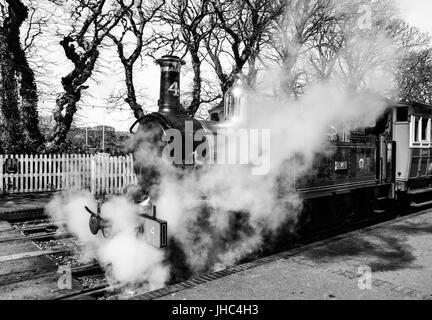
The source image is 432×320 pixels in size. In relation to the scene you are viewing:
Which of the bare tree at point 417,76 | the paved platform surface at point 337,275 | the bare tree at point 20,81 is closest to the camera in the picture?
the paved platform surface at point 337,275

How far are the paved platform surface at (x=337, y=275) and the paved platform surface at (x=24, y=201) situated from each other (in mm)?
6523

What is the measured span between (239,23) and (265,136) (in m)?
12.6

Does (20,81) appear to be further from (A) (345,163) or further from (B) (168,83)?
(A) (345,163)

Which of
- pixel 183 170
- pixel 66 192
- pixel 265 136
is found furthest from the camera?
pixel 66 192

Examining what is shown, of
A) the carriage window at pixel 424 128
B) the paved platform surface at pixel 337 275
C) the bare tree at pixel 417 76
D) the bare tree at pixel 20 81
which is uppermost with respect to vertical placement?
the bare tree at pixel 417 76

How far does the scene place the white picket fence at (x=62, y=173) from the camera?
37.3 feet

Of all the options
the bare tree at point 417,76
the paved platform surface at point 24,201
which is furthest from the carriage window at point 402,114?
the bare tree at point 417,76

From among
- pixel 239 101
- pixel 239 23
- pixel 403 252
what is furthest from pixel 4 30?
pixel 403 252

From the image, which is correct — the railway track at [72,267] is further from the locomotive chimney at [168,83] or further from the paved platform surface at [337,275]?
the locomotive chimney at [168,83]

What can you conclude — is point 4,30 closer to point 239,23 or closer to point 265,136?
point 239,23

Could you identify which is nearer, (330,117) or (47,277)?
(47,277)

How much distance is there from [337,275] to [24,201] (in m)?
8.67

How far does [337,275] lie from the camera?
4.19 meters

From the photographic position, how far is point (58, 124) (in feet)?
46.2
